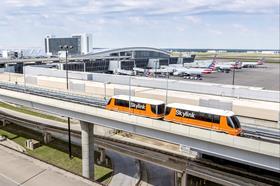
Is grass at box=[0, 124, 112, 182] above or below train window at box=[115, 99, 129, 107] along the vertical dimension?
below

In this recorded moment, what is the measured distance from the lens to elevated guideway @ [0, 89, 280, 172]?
1902 centimetres

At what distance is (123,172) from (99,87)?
1511 cm

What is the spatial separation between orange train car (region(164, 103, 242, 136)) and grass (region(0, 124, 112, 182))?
14.7m

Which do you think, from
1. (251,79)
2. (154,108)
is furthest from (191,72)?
(154,108)

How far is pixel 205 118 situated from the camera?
23312 millimetres

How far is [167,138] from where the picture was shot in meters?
24.0

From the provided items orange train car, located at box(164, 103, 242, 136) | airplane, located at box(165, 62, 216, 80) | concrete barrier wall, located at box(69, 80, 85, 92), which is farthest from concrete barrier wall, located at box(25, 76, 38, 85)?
airplane, located at box(165, 62, 216, 80)

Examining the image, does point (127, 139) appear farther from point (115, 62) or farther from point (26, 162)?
point (115, 62)

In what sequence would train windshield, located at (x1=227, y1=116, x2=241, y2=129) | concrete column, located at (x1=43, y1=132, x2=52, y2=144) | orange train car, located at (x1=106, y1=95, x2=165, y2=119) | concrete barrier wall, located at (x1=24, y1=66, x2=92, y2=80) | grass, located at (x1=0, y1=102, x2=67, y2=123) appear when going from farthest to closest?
concrete barrier wall, located at (x1=24, y1=66, x2=92, y2=80)
grass, located at (x1=0, y1=102, x2=67, y2=123)
concrete column, located at (x1=43, y1=132, x2=52, y2=144)
orange train car, located at (x1=106, y1=95, x2=165, y2=119)
train windshield, located at (x1=227, y1=116, x2=241, y2=129)

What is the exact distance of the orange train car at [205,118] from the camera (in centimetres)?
2180

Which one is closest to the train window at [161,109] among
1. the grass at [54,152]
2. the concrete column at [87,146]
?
the concrete column at [87,146]

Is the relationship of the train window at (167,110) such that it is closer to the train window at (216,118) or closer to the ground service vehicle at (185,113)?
the ground service vehicle at (185,113)

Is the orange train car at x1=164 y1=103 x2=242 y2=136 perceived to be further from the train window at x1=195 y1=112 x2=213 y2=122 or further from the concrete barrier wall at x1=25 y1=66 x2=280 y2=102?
the concrete barrier wall at x1=25 y1=66 x2=280 y2=102

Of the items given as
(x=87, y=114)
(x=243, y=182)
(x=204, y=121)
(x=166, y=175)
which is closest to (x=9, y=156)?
(x=87, y=114)
